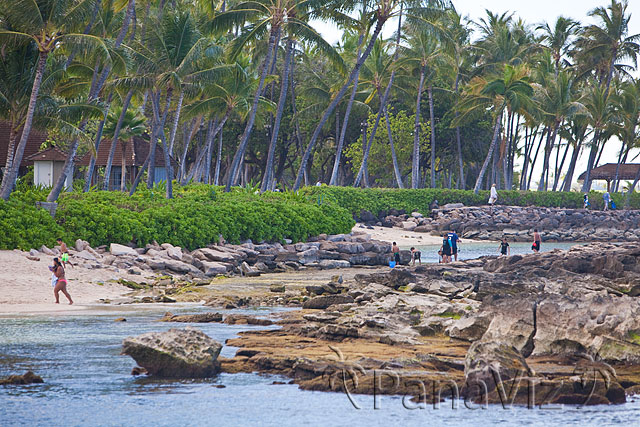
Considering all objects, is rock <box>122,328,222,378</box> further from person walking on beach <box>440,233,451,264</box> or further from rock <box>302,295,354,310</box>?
person walking on beach <box>440,233,451,264</box>

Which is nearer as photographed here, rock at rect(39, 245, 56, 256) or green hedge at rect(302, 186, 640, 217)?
rock at rect(39, 245, 56, 256)

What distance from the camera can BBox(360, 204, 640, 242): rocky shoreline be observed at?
4966cm

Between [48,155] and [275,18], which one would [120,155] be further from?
[275,18]

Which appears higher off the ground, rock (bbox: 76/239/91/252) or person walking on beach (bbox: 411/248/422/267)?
rock (bbox: 76/239/91/252)

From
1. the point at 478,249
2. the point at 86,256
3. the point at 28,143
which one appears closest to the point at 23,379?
the point at 86,256

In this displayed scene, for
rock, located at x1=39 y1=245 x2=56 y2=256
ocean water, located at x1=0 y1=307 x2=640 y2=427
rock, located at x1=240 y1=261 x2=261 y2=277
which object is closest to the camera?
ocean water, located at x1=0 y1=307 x2=640 y2=427

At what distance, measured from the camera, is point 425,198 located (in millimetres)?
53812

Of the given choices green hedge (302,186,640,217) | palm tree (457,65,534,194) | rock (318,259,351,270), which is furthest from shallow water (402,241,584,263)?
palm tree (457,65,534,194)

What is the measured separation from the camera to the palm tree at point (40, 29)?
23.9 meters

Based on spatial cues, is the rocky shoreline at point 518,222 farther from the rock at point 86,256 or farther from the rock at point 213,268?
the rock at point 86,256

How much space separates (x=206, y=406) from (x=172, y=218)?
18.8 metres

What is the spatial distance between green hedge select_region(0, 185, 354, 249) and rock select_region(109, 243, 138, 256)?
66 centimetres

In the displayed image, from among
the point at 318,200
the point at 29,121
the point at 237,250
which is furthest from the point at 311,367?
the point at 318,200

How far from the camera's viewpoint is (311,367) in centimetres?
1116
